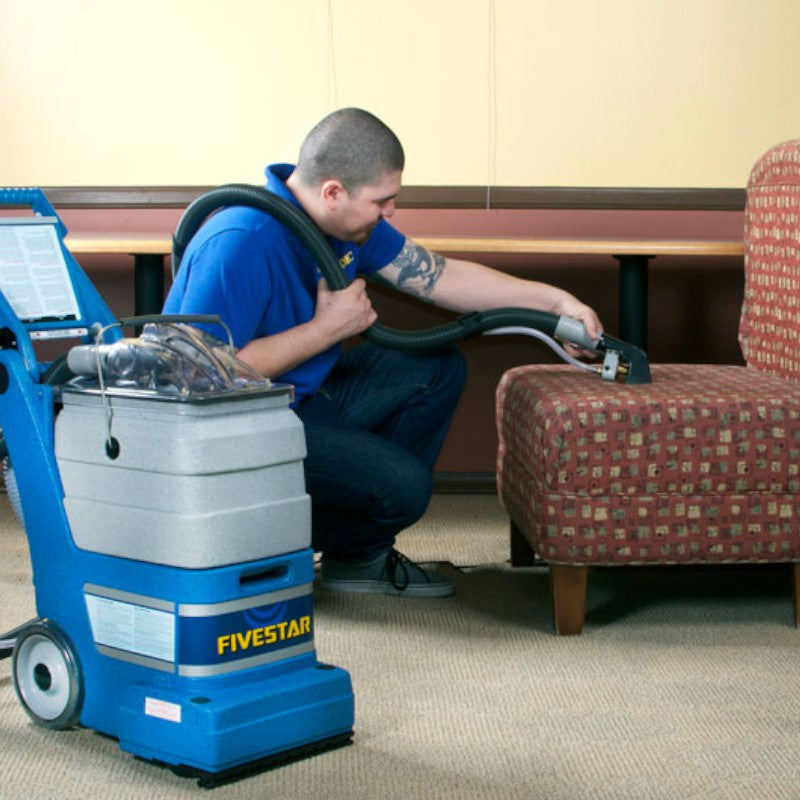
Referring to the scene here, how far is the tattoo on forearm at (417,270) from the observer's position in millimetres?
2750

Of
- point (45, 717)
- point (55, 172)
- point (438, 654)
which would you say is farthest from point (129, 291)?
point (45, 717)

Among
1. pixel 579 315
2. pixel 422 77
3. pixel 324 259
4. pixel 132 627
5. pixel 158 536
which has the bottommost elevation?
pixel 132 627

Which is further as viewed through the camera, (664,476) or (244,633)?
(664,476)

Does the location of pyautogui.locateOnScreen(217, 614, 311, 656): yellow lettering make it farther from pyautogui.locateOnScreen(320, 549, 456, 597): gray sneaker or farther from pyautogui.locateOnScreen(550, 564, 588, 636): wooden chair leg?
pyautogui.locateOnScreen(320, 549, 456, 597): gray sneaker

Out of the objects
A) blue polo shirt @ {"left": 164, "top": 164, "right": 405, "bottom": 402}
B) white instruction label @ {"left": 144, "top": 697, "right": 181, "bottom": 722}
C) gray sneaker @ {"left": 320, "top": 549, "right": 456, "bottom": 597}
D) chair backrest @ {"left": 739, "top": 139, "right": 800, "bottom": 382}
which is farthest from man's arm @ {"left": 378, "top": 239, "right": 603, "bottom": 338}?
white instruction label @ {"left": 144, "top": 697, "right": 181, "bottom": 722}

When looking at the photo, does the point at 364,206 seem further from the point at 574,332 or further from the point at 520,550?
the point at 520,550

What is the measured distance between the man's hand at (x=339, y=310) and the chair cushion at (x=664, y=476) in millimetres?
335

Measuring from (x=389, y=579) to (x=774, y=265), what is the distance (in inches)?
36.9

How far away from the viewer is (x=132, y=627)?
1669 millimetres

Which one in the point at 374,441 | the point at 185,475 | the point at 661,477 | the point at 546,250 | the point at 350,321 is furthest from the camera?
the point at 546,250

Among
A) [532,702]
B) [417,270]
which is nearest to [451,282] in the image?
[417,270]

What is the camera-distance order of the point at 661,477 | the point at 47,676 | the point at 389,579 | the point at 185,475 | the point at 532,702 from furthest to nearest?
the point at 389,579
the point at 661,477
the point at 532,702
the point at 47,676
the point at 185,475

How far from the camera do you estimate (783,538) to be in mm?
2328

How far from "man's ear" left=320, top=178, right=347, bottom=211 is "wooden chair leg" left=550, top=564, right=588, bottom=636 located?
0.72m
